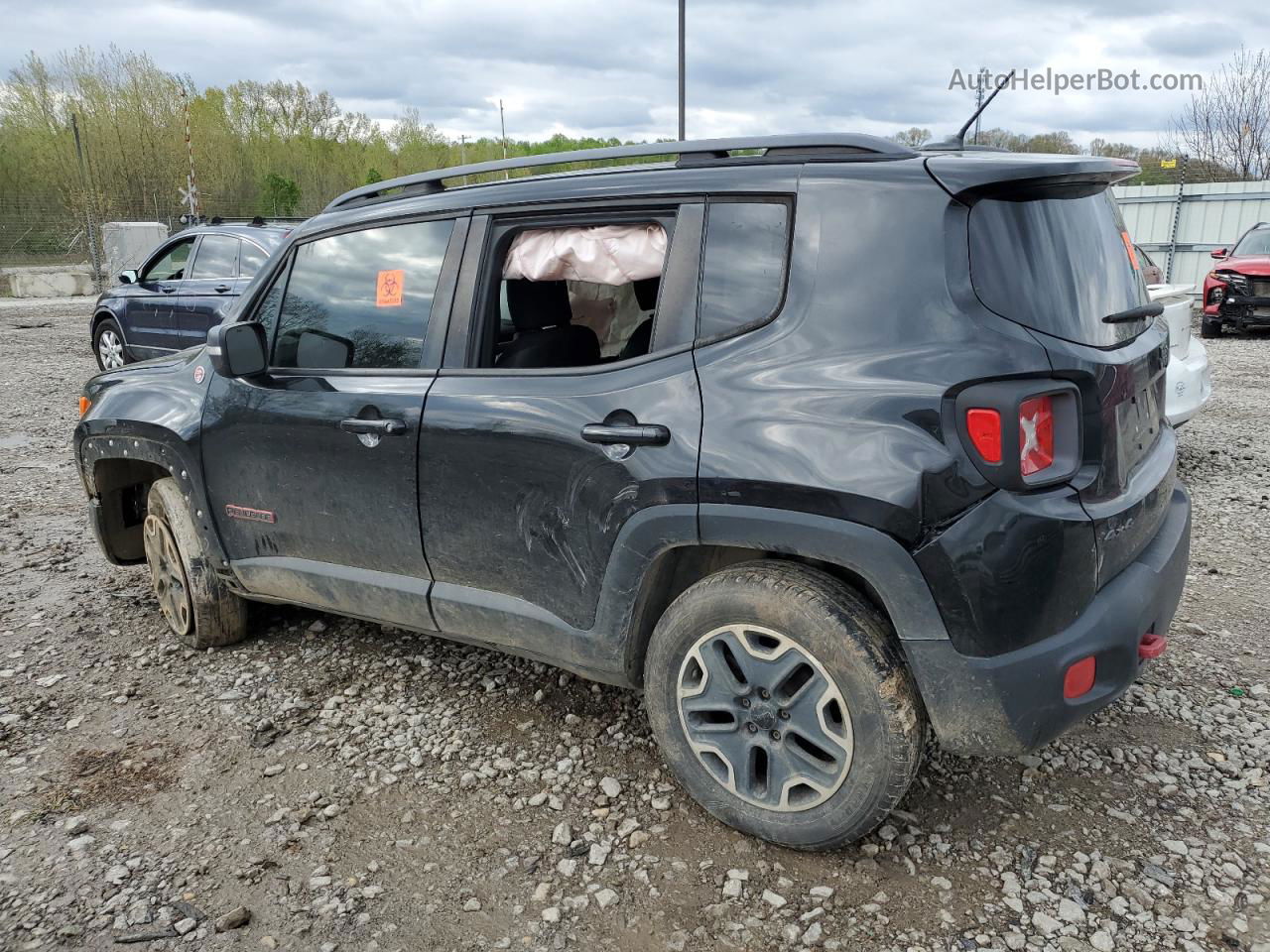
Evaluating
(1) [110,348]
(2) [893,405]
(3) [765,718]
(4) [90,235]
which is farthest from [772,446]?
(4) [90,235]

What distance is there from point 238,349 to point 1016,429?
2.65 m

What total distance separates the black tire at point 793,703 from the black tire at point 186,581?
2.15 meters

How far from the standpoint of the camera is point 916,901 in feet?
8.13

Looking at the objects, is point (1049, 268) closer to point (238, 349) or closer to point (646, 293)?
point (646, 293)

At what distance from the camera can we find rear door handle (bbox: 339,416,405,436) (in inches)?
123

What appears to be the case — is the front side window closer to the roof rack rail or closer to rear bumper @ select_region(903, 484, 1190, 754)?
the roof rack rail

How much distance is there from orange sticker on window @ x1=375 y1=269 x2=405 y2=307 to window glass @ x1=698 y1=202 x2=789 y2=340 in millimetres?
1183

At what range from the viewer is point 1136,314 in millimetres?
2695

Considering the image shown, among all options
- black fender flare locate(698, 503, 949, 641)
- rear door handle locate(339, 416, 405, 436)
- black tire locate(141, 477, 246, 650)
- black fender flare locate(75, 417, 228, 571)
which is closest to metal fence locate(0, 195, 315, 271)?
black fender flare locate(75, 417, 228, 571)

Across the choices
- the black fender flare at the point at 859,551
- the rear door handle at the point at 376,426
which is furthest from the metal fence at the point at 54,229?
the black fender flare at the point at 859,551

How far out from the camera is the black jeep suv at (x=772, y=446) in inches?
89.7

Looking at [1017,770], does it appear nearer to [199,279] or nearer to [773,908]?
[773,908]

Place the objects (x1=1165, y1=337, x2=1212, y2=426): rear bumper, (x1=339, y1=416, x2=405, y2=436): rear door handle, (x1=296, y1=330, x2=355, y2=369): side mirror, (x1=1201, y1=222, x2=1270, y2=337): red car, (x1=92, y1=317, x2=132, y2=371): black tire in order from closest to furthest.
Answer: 1. (x1=339, y1=416, x2=405, y2=436): rear door handle
2. (x1=296, y1=330, x2=355, y2=369): side mirror
3. (x1=1165, y1=337, x2=1212, y2=426): rear bumper
4. (x1=92, y1=317, x2=132, y2=371): black tire
5. (x1=1201, y1=222, x2=1270, y2=337): red car

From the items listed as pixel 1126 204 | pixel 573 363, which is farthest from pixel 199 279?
pixel 1126 204
